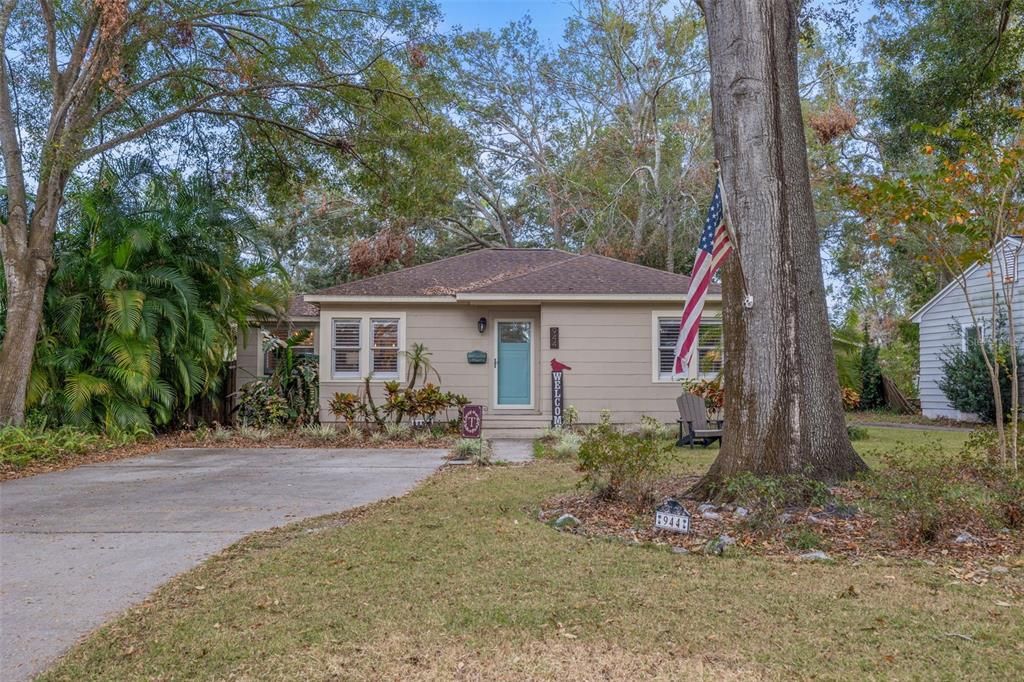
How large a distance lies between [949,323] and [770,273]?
537 inches

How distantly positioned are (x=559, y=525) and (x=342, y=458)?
542cm

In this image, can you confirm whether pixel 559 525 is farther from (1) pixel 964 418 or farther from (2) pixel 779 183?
(1) pixel 964 418

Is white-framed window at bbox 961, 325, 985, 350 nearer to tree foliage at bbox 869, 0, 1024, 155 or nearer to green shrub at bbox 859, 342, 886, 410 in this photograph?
green shrub at bbox 859, 342, 886, 410

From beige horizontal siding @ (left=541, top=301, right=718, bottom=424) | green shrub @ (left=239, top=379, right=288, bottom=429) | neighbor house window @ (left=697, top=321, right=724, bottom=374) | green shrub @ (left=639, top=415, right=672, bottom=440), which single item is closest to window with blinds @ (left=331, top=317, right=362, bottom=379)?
green shrub @ (left=239, top=379, right=288, bottom=429)

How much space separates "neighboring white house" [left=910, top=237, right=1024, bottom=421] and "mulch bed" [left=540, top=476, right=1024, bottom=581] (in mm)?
12050

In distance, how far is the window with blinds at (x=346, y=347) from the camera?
44.5ft

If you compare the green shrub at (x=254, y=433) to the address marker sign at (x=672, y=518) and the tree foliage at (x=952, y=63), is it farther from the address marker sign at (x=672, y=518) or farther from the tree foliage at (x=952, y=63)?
the tree foliage at (x=952, y=63)

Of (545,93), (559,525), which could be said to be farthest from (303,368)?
(545,93)

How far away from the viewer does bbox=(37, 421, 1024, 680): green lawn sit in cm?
288

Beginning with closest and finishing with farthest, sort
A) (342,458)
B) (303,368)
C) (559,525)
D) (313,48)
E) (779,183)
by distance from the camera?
(559,525)
(779,183)
(342,458)
(313,48)
(303,368)

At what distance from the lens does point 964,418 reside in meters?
15.9

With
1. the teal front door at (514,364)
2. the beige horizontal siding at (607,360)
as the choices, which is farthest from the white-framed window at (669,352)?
the teal front door at (514,364)

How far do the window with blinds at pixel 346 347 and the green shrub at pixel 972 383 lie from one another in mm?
12077

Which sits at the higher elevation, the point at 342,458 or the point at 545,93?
the point at 545,93
